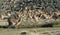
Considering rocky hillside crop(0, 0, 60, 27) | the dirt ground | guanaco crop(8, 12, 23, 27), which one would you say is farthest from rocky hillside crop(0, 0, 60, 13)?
the dirt ground

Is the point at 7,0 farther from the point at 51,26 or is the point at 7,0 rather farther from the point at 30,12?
the point at 51,26

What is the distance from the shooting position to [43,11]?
257 cm

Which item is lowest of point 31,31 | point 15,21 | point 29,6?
point 31,31

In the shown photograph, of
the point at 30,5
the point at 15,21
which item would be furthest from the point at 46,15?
the point at 15,21

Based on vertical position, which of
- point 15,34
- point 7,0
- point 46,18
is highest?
point 7,0

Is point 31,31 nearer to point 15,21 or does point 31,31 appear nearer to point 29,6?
point 15,21

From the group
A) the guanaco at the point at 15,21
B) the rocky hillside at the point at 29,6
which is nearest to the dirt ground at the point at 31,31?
the guanaco at the point at 15,21

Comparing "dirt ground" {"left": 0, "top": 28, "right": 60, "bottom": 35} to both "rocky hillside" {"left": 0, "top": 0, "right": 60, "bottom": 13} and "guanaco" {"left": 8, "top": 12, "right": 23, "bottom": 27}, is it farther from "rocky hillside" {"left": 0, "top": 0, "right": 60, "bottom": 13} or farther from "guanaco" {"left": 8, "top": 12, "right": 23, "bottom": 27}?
"rocky hillside" {"left": 0, "top": 0, "right": 60, "bottom": 13}

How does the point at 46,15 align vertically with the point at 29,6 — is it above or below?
below

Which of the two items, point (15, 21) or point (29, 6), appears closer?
point (15, 21)

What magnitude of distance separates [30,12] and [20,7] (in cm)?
16

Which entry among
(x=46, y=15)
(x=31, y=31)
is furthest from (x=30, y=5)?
(x=31, y=31)

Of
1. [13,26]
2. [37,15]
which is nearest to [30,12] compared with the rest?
[37,15]

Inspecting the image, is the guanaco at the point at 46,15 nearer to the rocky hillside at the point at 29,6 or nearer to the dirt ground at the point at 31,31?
the rocky hillside at the point at 29,6
